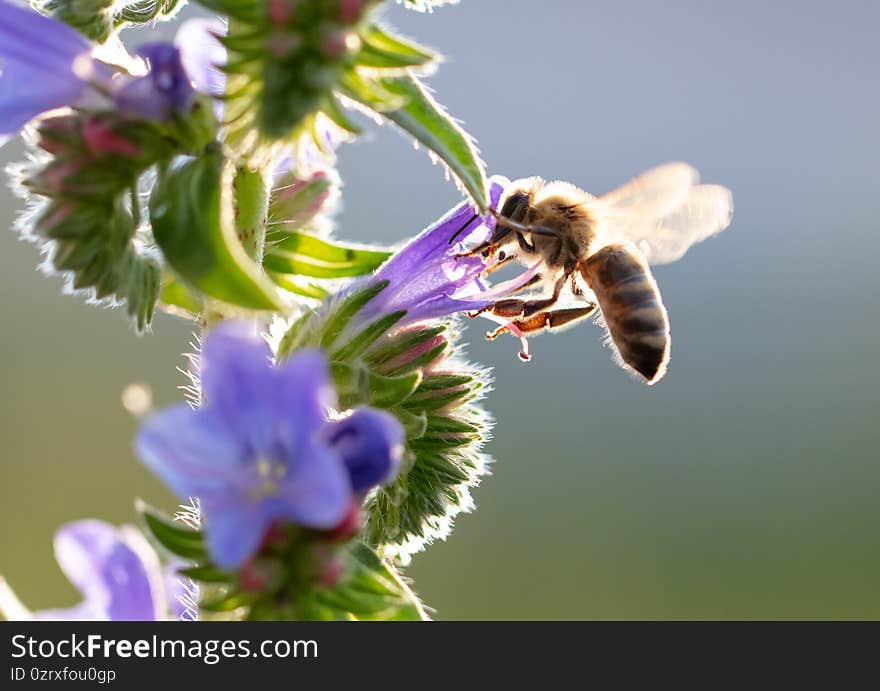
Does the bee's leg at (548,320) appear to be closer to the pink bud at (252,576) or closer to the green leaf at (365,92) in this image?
the green leaf at (365,92)

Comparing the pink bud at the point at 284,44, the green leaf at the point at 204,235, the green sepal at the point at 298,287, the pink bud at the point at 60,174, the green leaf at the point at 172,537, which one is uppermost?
the green sepal at the point at 298,287

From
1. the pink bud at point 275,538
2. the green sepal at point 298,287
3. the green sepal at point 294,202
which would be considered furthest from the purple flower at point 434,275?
the pink bud at point 275,538

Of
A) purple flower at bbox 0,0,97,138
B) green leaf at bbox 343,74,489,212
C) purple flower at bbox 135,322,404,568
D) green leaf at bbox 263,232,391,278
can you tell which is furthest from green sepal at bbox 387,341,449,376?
purple flower at bbox 135,322,404,568

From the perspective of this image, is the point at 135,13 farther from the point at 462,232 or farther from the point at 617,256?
the point at 617,256

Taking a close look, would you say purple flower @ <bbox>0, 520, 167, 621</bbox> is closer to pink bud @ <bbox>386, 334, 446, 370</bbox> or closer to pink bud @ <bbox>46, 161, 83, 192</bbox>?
pink bud @ <bbox>46, 161, 83, 192</bbox>

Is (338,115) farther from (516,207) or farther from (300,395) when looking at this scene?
(516,207)
